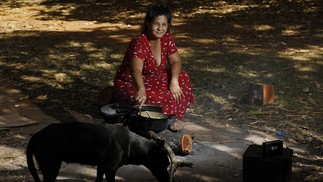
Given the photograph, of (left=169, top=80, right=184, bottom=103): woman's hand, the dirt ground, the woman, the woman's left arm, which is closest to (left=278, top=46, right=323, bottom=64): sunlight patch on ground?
the dirt ground

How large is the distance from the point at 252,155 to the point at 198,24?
27.0 ft

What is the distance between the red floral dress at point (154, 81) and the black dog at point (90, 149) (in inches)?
59.6

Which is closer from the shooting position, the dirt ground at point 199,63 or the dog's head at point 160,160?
the dog's head at point 160,160

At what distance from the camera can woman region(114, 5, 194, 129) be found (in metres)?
5.84

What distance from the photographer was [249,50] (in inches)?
396

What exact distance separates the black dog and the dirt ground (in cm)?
71

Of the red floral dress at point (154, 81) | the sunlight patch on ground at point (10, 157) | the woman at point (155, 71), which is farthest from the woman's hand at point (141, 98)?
the sunlight patch on ground at point (10, 157)

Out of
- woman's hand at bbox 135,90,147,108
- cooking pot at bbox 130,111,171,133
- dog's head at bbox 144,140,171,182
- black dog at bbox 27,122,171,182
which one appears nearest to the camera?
black dog at bbox 27,122,171,182

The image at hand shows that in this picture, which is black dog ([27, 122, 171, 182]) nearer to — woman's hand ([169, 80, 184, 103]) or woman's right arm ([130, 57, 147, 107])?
woman's right arm ([130, 57, 147, 107])

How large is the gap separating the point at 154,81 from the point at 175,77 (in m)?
0.26

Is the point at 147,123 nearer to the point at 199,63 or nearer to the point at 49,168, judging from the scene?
the point at 49,168

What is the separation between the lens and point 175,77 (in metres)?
6.08

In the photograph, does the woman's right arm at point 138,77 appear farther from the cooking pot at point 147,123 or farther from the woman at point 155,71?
the cooking pot at point 147,123

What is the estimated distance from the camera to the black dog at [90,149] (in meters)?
4.43
